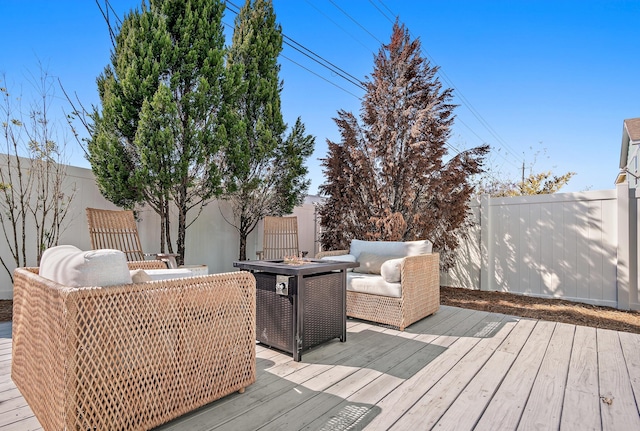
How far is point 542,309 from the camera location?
13.8 ft

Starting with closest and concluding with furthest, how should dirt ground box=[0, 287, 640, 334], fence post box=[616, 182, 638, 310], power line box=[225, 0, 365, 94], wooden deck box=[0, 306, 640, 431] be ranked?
wooden deck box=[0, 306, 640, 431]
dirt ground box=[0, 287, 640, 334]
fence post box=[616, 182, 638, 310]
power line box=[225, 0, 365, 94]

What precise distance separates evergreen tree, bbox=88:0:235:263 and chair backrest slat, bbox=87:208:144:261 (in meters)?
0.52

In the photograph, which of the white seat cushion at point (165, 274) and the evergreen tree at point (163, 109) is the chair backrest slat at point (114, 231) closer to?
the evergreen tree at point (163, 109)

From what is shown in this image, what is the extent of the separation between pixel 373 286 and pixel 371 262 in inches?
19.1

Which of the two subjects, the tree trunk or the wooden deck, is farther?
the tree trunk

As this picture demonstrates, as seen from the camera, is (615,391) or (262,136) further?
(262,136)

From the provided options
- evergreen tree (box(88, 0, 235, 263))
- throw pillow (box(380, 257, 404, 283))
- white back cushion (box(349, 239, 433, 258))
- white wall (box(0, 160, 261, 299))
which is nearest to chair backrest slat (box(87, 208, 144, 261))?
evergreen tree (box(88, 0, 235, 263))

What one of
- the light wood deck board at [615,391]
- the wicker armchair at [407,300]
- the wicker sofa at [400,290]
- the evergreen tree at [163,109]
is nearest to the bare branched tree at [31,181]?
the evergreen tree at [163,109]

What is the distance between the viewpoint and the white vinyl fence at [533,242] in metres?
4.18

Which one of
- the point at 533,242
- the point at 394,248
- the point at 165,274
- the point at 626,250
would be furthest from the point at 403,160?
the point at 165,274

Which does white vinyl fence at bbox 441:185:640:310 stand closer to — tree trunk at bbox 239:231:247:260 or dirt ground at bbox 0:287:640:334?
dirt ground at bbox 0:287:640:334

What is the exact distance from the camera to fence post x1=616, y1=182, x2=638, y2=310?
13.5ft

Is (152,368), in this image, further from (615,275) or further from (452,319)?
(615,275)

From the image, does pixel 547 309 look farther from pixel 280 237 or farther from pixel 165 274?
pixel 165 274
